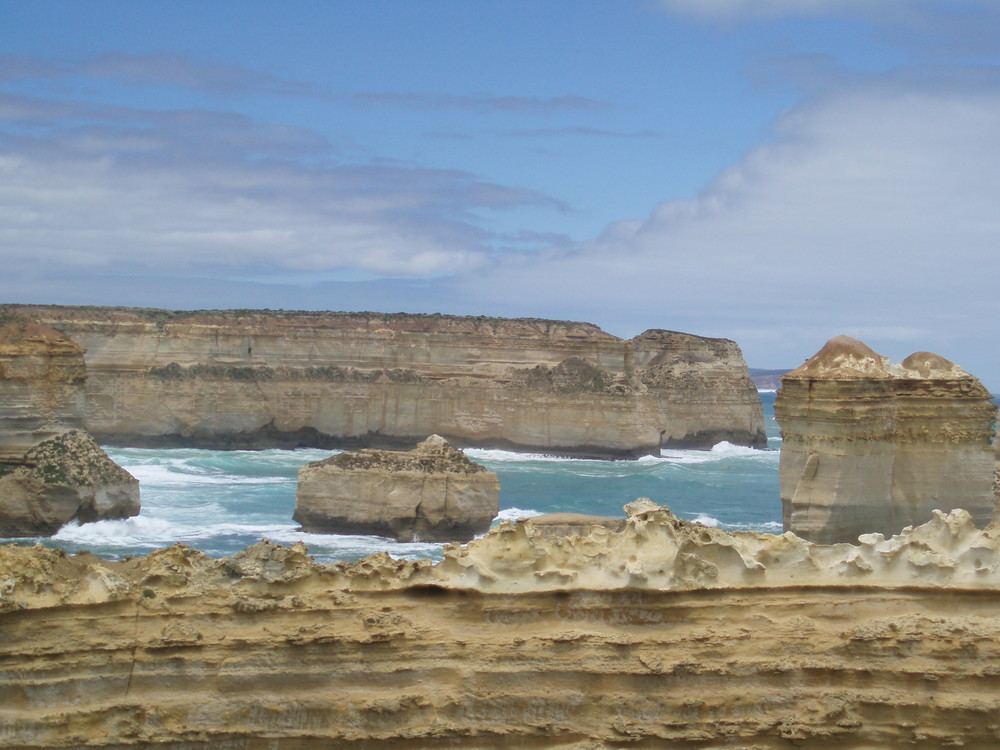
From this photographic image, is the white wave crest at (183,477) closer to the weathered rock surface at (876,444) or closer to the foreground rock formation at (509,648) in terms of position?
the weathered rock surface at (876,444)

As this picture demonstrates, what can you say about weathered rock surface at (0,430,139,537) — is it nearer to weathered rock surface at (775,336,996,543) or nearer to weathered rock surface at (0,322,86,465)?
weathered rock surface at (0,322,86,465)

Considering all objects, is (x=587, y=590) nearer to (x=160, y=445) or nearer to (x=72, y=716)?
(x=72, y=716)

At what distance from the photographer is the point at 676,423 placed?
6091cm

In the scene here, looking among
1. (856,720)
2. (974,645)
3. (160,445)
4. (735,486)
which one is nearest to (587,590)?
(856,720)

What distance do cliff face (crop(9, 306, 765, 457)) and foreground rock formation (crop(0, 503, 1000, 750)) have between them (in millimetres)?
44657

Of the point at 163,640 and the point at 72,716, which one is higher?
the point at 163,640

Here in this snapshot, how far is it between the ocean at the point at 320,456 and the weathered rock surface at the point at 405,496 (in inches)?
20.6

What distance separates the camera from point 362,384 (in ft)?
→ 180

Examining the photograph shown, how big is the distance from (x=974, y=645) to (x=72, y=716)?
19.7 ft

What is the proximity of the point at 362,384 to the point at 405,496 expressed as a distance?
2982 centimetres

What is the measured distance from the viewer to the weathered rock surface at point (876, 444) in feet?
51.6

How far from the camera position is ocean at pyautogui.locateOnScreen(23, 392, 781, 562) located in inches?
993

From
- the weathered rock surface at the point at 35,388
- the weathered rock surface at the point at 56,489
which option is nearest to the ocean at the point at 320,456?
the weathered rock surface at the point at 56,489

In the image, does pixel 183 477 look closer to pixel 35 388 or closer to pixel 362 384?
pixel 35 388
